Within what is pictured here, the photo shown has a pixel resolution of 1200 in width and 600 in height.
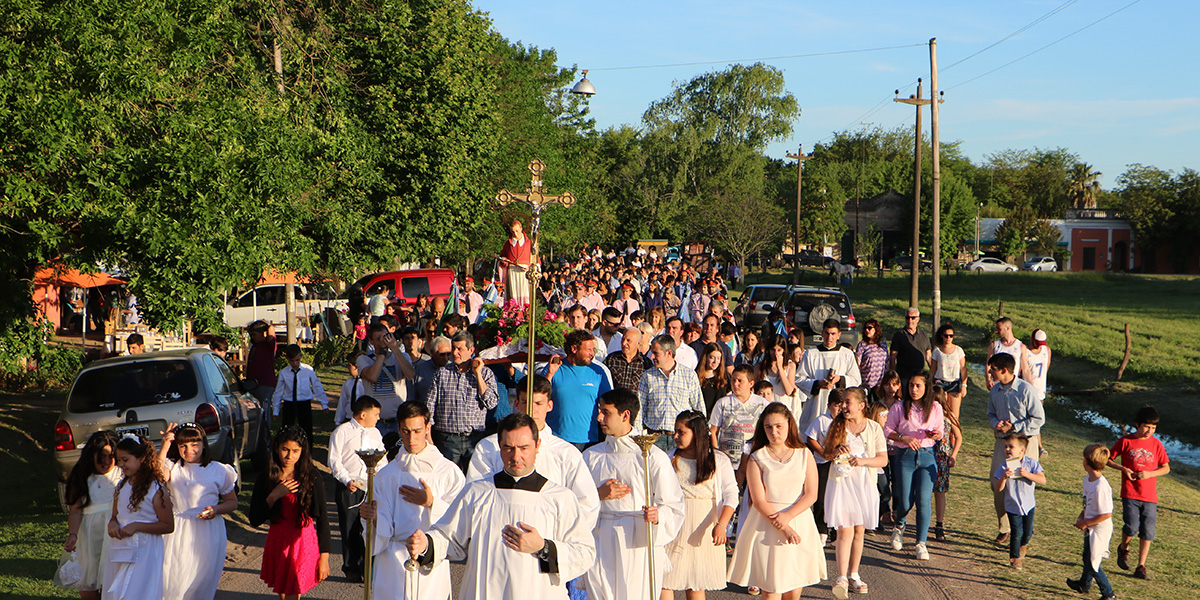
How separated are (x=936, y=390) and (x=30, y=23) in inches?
391

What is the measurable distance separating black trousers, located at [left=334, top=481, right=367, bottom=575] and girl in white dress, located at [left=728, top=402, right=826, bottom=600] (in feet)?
10.3

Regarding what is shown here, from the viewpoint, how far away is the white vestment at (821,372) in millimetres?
10375

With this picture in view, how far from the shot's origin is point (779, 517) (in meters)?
6.72

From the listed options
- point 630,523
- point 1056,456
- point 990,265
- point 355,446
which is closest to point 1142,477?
point 630,523

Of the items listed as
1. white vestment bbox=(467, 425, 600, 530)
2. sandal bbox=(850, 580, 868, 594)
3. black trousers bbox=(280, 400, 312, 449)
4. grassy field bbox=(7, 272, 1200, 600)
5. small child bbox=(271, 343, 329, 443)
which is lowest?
grassy field bbox=(7, 272, 1200, 600)

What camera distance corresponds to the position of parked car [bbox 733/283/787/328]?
25.8m

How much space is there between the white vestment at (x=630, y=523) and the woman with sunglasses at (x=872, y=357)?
585cm

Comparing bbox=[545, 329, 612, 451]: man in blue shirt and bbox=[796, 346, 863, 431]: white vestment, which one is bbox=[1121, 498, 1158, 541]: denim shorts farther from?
bbox=[545, 329, 612, 451]: man in blue shirt

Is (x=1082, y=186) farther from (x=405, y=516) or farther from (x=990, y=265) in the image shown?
(x=405, y=516)

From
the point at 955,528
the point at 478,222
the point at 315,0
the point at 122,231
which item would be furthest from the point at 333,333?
the point at 955,528

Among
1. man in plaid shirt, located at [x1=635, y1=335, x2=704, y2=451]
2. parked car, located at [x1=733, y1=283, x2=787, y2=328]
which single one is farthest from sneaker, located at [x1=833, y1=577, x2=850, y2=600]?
parked car, located at [x1=733, y1=283, x2=787, y2=328]

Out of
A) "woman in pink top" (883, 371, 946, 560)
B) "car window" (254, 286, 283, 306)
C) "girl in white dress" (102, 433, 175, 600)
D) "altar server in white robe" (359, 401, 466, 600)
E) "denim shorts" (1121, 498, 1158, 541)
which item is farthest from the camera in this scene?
"car window" (254, 286, 283, 306)

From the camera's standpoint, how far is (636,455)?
6.44 m

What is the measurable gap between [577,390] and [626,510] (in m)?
2.44
